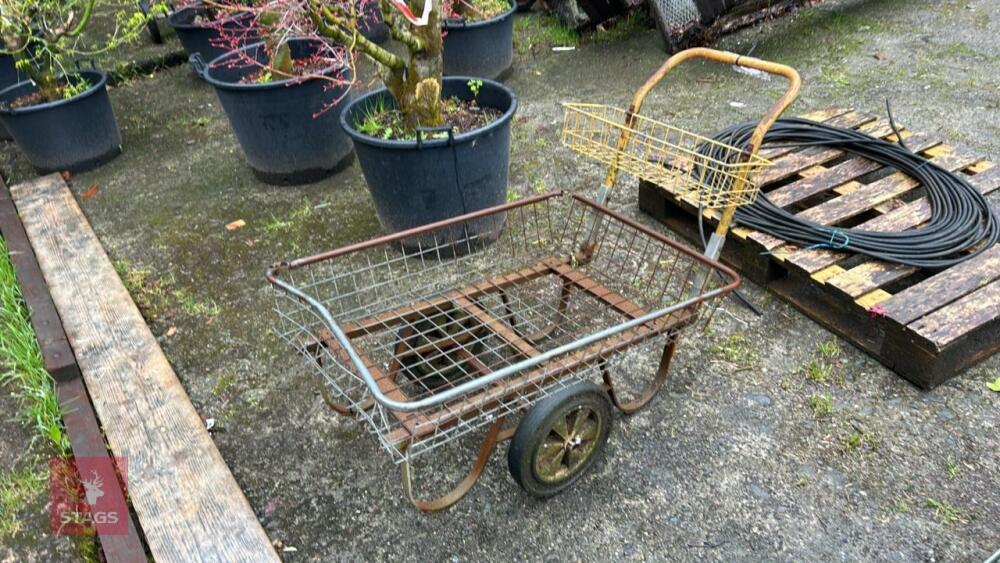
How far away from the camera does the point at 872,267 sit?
2.68 metres

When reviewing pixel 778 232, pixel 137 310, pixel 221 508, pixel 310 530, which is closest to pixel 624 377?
pixel 778 232

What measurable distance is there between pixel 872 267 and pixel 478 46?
3.19m

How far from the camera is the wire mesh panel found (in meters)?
1.79

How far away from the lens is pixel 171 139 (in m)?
4.68

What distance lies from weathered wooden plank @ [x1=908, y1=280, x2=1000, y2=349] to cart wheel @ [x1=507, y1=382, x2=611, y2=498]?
3.88ft

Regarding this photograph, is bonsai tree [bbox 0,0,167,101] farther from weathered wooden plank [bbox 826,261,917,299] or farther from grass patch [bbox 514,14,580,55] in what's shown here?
weathered wooden plank [bbox 826,261,917,299]

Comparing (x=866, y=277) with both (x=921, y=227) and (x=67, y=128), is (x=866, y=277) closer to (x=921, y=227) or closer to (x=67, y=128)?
(x=921, y=227)

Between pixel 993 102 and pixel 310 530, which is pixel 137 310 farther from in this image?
pixel 993 102

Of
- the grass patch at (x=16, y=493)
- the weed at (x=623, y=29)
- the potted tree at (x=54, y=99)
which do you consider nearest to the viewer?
the grass patch at (x=16, y=493)

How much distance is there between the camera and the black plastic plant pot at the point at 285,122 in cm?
366

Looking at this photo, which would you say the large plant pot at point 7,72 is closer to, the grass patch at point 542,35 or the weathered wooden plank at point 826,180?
the grass patch at point 542,35

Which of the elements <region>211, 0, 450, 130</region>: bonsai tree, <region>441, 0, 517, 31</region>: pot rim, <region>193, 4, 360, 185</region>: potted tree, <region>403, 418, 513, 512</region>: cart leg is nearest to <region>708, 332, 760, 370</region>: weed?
<region>403, 418, 513, 512</region>: cart leg

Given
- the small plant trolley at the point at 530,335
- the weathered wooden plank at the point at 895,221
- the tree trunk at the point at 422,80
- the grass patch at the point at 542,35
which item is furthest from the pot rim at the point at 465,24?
the weathered wooden plank at the point at 895,221

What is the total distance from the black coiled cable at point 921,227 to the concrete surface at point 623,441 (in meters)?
0.33
